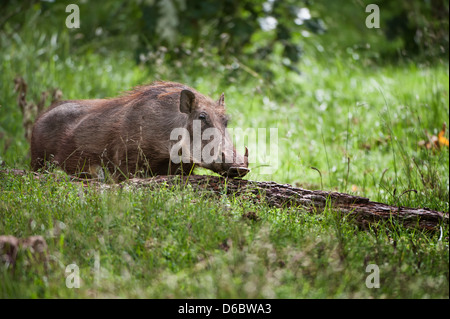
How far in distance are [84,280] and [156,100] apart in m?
2.16

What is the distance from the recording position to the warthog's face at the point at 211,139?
13.8 ft

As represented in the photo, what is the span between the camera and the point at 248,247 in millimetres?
3145

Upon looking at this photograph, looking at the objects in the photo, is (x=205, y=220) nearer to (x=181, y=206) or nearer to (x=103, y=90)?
(x=181, y=206)

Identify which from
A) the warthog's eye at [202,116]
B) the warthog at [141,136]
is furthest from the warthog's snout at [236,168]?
the warthog's eye at [202,116]

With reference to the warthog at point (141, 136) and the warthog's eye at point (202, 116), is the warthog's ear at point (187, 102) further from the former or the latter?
the warthog's eye at point (202, 116)

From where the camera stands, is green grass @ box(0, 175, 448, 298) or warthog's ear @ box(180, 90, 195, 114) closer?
green grass @ box(0, 175, 448, 298)

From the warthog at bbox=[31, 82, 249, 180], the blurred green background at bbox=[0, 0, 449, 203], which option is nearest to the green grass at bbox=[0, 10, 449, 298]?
the warthog at bbox=[31, 82, 249, 180]

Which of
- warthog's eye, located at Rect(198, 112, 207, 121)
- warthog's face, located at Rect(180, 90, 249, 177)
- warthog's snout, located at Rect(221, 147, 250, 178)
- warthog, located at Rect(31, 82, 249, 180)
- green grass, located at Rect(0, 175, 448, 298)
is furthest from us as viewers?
warthog's eye, located at Rect(198, 112, 207, 121)

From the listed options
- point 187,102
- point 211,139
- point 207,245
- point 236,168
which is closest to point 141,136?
point 187,102

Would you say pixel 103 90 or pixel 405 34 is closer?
pixel 103 90

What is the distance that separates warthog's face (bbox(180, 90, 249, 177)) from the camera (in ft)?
13.8

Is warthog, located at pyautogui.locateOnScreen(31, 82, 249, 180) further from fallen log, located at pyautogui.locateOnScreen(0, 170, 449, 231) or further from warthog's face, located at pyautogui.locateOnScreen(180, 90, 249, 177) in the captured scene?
fallen log, located at pyautogui.locateOnScreen(0, 170, 449, 231)

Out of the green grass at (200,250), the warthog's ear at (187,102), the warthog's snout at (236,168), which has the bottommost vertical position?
the green grass at (200,250)
